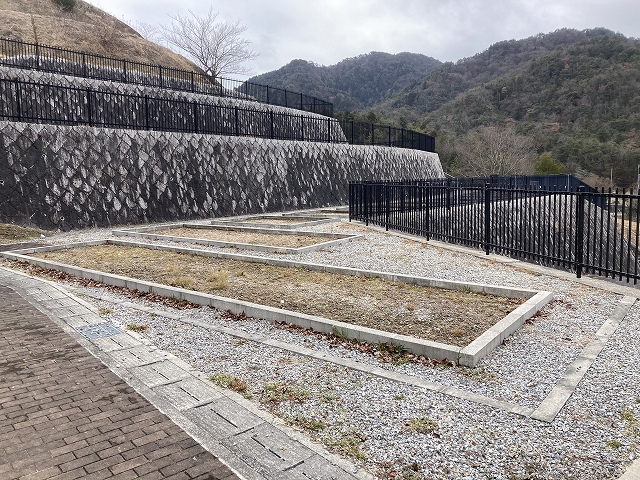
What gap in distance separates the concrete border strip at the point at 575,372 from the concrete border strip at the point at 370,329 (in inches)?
32.0

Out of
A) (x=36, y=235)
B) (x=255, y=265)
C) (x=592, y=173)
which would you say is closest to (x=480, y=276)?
(x=255, y=265)

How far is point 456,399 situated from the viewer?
411 cm

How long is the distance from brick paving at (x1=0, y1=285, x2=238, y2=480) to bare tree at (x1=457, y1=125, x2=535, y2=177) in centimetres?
4985

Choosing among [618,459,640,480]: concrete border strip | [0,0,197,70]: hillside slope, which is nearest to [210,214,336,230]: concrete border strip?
[618,459,640,480]: concrete border strip

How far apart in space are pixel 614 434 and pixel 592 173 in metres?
61.4

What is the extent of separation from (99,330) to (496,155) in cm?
5194

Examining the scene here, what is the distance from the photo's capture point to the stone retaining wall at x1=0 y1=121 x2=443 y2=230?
613 inches

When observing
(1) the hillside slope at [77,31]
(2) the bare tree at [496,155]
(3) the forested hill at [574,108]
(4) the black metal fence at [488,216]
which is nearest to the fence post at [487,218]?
(4) the black metal fence at [488,216]

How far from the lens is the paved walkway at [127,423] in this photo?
310 cm

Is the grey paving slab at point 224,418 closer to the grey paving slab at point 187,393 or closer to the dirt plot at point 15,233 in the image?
the grey paving slab at point 187,393

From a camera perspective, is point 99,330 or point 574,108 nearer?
point 99,330

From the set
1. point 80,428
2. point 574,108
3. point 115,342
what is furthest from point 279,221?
point 574,108

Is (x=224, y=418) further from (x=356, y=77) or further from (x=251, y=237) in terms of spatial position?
(x=356, y=77)

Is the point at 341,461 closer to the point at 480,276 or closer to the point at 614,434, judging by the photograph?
the point at 614,434
